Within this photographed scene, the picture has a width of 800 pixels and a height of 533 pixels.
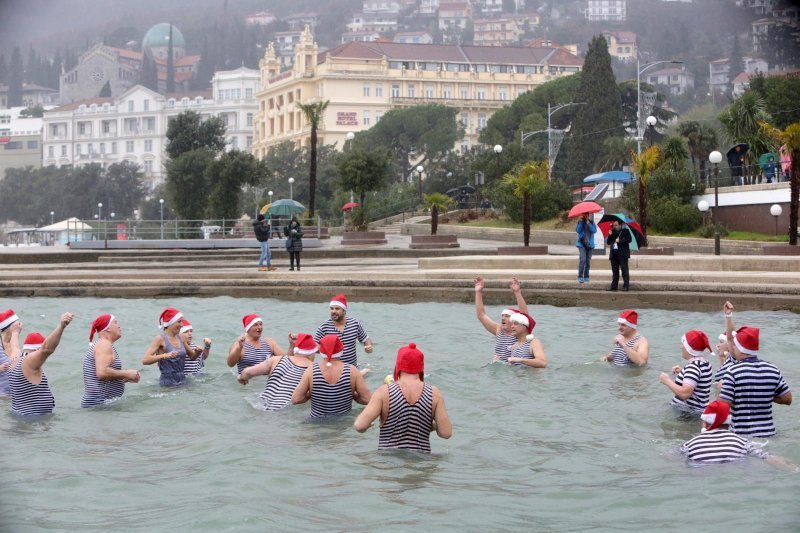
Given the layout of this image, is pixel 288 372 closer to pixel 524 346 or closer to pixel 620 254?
pixel 524 346

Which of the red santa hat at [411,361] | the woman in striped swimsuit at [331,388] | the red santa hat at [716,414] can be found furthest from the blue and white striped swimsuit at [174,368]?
the red santa hat at [716,414]

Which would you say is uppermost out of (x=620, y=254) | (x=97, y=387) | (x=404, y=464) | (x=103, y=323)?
(x=620, y=254)

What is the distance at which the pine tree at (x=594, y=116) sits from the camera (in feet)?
282

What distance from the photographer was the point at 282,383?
12.7 meters

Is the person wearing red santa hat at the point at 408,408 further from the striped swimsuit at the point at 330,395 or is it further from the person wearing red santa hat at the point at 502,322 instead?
the person wearing red santa hat at the point at 502,322

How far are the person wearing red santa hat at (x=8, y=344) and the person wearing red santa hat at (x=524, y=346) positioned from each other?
18.8 feet

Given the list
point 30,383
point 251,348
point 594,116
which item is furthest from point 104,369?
point 594,116

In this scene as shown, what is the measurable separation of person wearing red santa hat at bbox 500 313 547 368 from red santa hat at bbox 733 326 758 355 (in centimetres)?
457

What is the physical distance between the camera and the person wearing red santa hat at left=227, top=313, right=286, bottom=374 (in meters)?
14.0

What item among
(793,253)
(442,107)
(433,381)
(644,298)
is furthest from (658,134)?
(433,381)

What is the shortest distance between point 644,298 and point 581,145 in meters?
67.2

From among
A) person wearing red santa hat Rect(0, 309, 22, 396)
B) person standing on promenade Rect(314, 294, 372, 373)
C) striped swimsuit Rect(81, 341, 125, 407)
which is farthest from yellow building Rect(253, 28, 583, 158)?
person wearing red santa hat Rect(0, 309, 22, 396)

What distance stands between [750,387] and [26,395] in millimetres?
7035

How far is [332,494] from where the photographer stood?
9.83 metres
